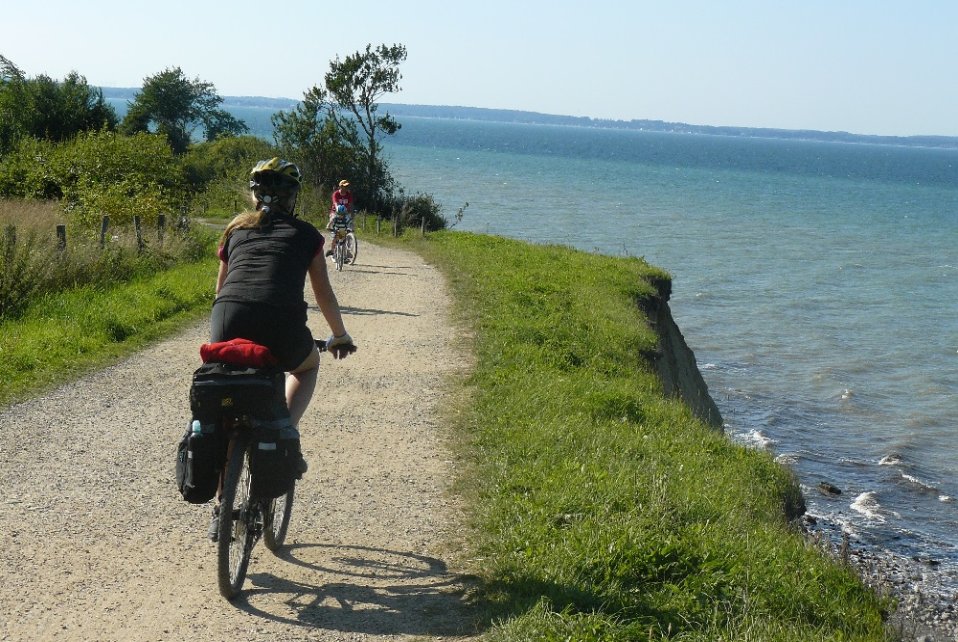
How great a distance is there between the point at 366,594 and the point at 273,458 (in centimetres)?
99

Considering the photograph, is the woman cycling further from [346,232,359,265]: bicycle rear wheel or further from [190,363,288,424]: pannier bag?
[346,232,359,265]: bicycle rear wheel

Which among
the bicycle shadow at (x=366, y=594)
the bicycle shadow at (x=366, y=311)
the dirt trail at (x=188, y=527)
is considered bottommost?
the bicycle shadow at (x=366, y=311)

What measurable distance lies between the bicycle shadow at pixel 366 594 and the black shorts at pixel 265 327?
1177 millimetres

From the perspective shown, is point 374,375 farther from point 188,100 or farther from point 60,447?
point 188,100

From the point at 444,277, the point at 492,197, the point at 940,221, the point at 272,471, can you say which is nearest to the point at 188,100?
the point at 492,197

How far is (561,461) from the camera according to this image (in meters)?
7.43

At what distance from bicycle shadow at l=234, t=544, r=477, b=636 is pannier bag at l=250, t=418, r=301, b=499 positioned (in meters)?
0.62

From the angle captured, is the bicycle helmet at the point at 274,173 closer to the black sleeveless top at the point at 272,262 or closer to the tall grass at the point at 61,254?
the black sleeveless top at the point at 272,262

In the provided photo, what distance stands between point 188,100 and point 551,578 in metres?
72.5

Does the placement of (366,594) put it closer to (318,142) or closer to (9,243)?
(9,243)

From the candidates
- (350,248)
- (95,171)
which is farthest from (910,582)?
(95,171)

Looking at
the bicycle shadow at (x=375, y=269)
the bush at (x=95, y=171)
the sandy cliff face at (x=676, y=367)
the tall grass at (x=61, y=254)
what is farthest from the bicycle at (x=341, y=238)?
the sandy cliff face at (x=676, y=367)

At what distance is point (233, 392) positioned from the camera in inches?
178

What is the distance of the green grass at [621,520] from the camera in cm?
504
